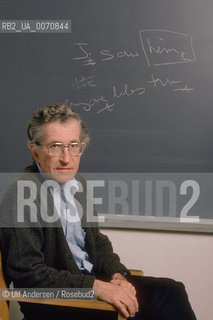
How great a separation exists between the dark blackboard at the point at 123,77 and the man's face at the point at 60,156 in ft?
1.48

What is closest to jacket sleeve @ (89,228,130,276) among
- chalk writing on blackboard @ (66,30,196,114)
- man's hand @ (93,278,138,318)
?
man's hand @ (93,278,138,318)

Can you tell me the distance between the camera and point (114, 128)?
2008 millimetres

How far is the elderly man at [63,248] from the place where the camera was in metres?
1.42

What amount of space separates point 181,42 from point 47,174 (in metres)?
0.90

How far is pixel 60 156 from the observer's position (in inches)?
61.2

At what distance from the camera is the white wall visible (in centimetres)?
203

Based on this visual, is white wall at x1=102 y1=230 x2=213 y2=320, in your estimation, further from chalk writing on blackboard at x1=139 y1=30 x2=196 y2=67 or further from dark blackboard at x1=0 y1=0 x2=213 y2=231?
chalk writing on blackboard at x1=139 y1=30 x2=196 y2=67

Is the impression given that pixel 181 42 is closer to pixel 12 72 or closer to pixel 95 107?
pixel 95 107

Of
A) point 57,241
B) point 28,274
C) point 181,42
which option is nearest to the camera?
point 28,274

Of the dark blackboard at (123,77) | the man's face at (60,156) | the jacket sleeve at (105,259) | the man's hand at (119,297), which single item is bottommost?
the man's hand at (119,297)

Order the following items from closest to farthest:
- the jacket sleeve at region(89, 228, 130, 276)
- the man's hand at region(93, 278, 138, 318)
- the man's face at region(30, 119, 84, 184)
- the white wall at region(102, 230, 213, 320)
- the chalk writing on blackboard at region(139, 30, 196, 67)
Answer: the man's hand at region(93, 278, 138, 318), the man's face at region(30, 119, 84, 184), the jacket sleeve at region(89, 228, 130, 276), the chalk writing on blackboard at region(139, 30, 196, 67), the white wall at region(102, 230, 213, 320)

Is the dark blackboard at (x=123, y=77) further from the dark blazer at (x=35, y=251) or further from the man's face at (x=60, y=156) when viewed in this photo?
the dark blazer at (x=35, y=251)

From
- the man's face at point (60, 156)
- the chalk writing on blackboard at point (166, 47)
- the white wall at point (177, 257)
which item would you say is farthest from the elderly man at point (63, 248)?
the chalk writing on blackboard at point (166, 47)

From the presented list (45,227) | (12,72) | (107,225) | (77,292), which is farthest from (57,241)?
(12,72)
